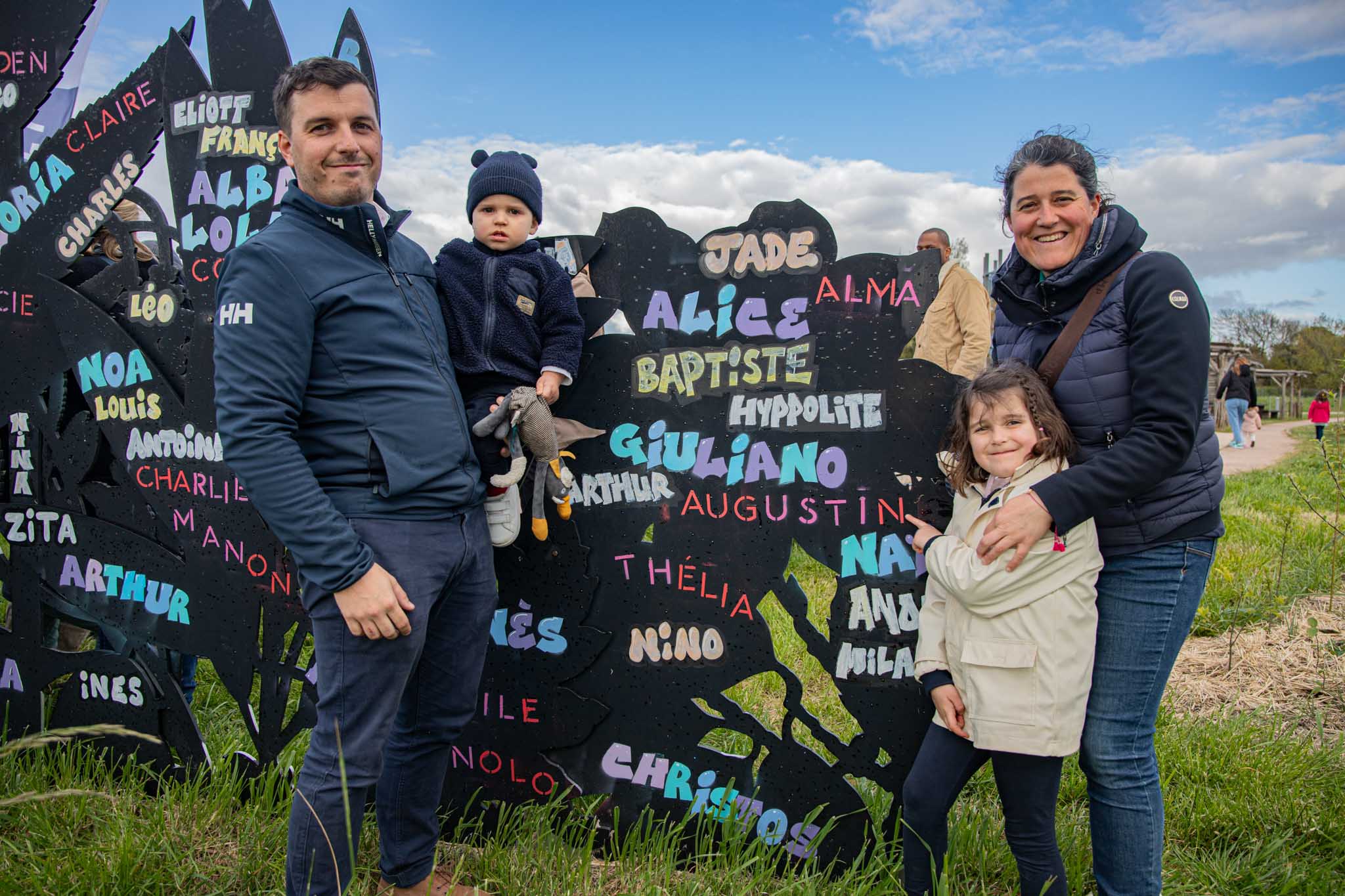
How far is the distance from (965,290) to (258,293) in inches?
87.0

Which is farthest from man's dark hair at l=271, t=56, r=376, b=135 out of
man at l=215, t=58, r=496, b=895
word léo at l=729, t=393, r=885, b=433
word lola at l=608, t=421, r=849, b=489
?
word léo at l=729, t=393, r=885, b=433

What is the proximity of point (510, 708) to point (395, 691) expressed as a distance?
859mm

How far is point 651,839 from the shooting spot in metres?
2.59

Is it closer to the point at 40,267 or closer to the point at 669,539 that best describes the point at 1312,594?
the point at 669,539

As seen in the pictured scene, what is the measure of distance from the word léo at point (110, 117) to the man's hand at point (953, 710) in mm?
3379

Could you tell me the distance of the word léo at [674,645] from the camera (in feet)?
8.65

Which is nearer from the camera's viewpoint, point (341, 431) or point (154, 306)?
point (341, 431)

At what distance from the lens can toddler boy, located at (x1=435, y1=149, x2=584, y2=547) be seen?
2.26 meters

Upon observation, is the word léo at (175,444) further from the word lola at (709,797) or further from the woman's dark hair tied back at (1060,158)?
the woman's dark hair tied back at (1060,158)

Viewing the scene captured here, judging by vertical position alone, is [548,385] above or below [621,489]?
above

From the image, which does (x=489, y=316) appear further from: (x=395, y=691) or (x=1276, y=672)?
(x=1276, y=672)

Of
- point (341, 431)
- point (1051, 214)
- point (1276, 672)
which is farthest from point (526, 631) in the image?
point (1276, 672)

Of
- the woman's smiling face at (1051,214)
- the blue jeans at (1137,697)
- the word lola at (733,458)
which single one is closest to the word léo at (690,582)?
the word lola at (733,458)

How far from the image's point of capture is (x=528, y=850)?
8.37ft
